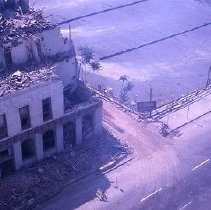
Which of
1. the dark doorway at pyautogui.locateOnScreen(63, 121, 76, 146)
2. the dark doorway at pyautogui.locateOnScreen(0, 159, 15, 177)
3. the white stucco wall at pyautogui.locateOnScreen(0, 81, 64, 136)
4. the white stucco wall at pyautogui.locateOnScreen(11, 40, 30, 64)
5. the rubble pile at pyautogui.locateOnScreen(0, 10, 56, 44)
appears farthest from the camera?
the dark doorway at pyautogui.locateOnScreen(63, 121, 76, 146)

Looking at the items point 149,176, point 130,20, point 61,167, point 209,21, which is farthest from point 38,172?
point 209,21

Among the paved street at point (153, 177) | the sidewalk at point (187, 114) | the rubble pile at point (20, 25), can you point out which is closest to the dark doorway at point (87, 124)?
the paved street at point (153, 177)

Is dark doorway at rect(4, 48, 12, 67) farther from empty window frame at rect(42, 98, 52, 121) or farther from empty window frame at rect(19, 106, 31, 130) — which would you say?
empty window frame at rect(42, 98, 52, 121)

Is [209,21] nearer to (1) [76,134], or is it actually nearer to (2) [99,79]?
(2) [99,79]

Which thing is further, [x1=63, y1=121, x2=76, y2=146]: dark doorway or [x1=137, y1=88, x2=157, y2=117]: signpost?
[x1=137, y1=88, x2=157, y2=117]: signpost

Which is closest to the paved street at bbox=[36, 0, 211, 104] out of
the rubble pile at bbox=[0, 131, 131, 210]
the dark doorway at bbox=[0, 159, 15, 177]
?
the rubble pile at bbox=[0, 131, 131, 210]

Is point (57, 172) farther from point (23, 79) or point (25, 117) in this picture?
point (23, 79)
